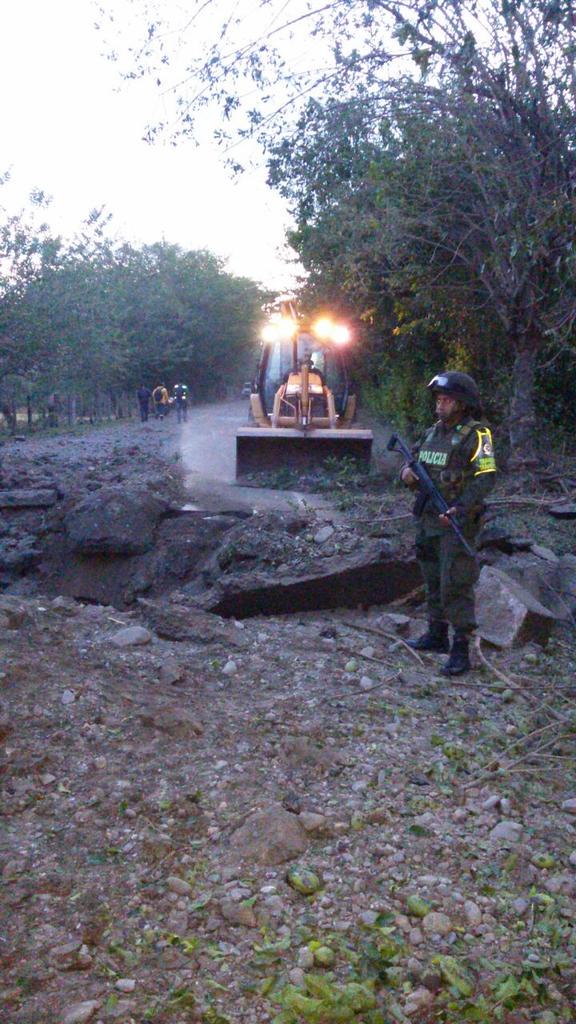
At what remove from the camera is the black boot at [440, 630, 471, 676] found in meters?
5.70

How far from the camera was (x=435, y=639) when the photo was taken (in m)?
6.13

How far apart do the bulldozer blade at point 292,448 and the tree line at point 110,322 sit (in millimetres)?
11461

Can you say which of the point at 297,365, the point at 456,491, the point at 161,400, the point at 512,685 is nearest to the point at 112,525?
the point at 456,491

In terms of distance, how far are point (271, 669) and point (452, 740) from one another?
1291 millimetres

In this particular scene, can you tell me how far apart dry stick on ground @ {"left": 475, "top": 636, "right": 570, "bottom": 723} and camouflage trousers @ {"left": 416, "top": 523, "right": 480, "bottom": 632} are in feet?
1.04

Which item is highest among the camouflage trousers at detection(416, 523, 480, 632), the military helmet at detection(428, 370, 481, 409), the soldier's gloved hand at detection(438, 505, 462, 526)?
the military helmet at detection(428, 370, 481, 409)

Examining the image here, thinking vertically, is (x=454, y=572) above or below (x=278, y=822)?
above

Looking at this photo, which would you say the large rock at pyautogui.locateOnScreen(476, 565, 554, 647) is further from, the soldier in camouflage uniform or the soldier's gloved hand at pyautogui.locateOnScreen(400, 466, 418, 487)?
the soldier's gloved hand at pyautogui.locateOnScreen(400, 466, 418, 487)

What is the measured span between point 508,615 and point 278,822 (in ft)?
10.8

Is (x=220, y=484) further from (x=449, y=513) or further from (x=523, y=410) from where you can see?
(x=449, y=513)

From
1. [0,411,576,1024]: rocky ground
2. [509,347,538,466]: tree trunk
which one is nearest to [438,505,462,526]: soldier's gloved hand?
[0,411,576,1024]: rocky ground

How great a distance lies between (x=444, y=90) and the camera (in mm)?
9594

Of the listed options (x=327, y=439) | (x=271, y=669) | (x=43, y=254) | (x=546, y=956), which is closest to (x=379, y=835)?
(x=546, y=956)

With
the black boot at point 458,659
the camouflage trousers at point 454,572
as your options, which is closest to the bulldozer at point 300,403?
the camouflage trousers at point 454,572
